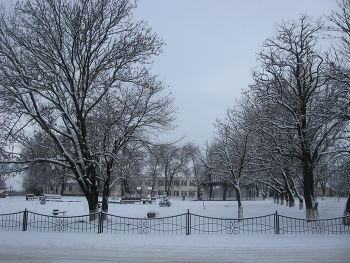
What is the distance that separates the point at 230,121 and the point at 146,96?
674cm

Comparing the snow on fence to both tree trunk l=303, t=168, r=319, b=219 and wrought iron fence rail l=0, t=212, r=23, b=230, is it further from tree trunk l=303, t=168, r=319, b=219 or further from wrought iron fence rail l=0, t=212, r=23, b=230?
A: tree trunk l=303, t=168, r=319, b=219

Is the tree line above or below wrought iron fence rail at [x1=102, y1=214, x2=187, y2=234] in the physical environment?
above

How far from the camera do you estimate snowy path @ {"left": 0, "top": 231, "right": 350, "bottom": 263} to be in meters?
9.46

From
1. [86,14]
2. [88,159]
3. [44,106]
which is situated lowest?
[88,159]

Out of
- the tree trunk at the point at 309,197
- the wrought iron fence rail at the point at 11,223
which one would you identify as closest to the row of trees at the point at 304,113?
the tree trunk at the point at 309,197

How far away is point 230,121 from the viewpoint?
2200 cm

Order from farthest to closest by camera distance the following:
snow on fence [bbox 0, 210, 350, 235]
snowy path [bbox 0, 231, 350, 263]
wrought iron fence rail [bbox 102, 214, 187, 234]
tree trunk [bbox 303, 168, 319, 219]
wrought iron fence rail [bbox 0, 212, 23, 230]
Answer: tree trunk [bbox 303, 168, 319, 219], wrought iron fence rail [bbox 0, 212, 23, 230], wrought iron fence rail [bbox 102, 214, 187, 234], snow on fence [bbox 0, 210, 350, 235], snowy path [bbox 0, 231, 350, 263]

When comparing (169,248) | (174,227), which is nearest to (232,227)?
(174,227)

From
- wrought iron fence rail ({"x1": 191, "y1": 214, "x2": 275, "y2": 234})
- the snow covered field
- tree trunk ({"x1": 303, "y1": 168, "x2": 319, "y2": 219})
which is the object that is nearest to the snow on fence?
wrought iron fence rail ({"x1": 191, "y1": 214, "x2": 275, "y2": 234})

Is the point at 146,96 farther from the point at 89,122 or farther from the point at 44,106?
the point at 44,106

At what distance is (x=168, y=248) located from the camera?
10.9 m

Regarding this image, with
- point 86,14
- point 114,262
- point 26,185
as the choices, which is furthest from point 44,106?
point 26,185

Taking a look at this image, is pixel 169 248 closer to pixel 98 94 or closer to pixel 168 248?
pixel 168 248

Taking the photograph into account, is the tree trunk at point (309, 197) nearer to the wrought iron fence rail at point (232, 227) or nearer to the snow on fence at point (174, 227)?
the snow on fence at point (174, 227)
